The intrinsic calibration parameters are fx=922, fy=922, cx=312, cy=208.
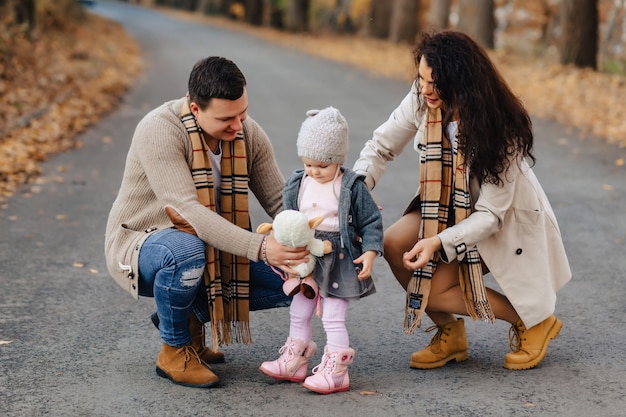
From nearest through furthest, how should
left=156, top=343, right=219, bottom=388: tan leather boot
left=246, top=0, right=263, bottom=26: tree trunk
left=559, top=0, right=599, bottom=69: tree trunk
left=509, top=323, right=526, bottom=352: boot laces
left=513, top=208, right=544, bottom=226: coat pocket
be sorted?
left=156, top=343, right=219, bottom=388: tan leather boot < left=513, top=208, right=544, bottom=226: coat pocket < left=509, top=323, right=526, bottom=352: boot laces < left=559, top=0, right=599, bottom=69: tree trunk < left=246, top=0, right=263, bottom=26: tree trunk

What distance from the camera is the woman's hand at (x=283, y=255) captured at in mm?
3943

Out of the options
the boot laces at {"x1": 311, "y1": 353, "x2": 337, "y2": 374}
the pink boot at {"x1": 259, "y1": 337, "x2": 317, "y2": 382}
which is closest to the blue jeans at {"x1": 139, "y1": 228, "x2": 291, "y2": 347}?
the pink boot at {"x1": 259, "y1": 337, "x2": 317, "y2": 382}

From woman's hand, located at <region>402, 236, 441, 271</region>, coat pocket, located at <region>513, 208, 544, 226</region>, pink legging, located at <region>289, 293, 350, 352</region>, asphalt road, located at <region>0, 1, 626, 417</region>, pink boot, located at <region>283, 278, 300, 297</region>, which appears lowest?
asphalt road, located at <region>0, 1, 626, 417</region>

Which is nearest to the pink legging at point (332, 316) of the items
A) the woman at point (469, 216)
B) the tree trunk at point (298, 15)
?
the woman at point (469, 216)

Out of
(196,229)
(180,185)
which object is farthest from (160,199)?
(196,229)

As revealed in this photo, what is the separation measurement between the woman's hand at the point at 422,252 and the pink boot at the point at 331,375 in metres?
0.48

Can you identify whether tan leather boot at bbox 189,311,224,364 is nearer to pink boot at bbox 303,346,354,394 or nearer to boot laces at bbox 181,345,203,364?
boot laces at bbox 181,345,203,364

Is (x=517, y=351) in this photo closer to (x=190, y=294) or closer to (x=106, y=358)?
(x=190, y=294)

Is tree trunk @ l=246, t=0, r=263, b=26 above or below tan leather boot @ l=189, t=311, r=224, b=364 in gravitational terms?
above

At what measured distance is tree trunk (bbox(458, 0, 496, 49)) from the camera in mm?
24734

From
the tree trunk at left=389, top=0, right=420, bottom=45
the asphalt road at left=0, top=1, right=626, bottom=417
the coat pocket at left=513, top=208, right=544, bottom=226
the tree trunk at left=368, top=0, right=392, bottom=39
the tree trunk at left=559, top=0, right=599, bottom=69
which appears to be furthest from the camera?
the tree trunk at left=368, top=0, right=392, bottom=39

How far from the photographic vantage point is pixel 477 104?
407cm

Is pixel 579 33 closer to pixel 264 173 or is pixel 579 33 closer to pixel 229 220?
pixel 264 173

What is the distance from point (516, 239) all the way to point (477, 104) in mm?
694
